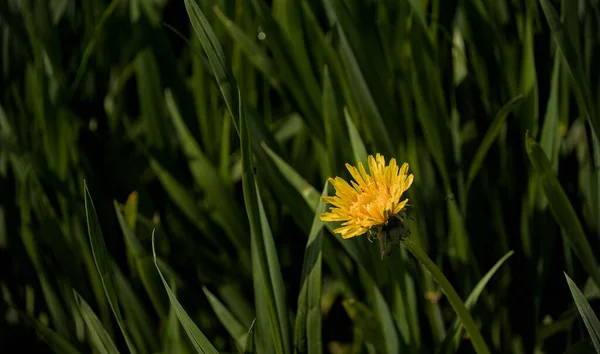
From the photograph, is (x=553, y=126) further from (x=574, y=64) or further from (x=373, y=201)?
(x=373, y=201)

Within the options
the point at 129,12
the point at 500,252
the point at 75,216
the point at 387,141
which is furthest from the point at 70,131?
the point at 500,252

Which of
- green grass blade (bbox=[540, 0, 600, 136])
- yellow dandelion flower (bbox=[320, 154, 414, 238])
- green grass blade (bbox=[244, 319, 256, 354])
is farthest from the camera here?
green grass blade (bbox=[540, 0, 600, 136])

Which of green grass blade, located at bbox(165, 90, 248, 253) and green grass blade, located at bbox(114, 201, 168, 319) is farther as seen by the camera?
green grass blade, located at bbox(165, 90, 248, 253)

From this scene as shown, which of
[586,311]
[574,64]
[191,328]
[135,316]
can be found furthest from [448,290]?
[135,316]

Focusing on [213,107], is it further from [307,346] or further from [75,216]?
[307,346]

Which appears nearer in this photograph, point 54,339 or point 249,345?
point 249,345

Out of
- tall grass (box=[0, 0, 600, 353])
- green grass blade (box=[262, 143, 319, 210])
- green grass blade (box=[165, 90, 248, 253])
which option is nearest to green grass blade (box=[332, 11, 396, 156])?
tall grass (box=[0, 0, 600, 353])

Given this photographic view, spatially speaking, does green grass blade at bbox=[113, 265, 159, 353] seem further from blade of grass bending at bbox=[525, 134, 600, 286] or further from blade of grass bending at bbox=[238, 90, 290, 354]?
blade of grass bending at bbox=[525, 134, 600, 286]
